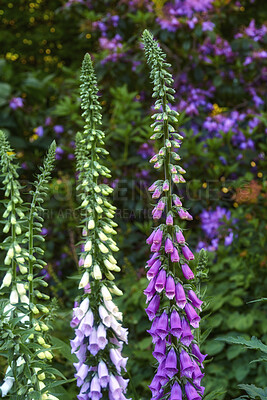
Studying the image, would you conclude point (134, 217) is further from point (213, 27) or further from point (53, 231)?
point (213, 27)

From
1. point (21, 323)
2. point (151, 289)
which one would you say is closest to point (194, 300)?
point (151, 289)

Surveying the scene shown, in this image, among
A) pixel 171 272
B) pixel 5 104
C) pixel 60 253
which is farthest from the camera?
pixel 5 104

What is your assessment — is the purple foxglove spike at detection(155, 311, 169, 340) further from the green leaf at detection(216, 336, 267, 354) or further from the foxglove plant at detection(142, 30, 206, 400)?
the green leaf at detection(216, 336, 267, 354)

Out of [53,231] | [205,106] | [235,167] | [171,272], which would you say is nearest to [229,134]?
[235,167]

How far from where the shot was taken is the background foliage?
3943 millimetres

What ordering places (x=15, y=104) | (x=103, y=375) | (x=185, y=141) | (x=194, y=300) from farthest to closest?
(x=15, y=104) < (x=185, y=141) < (x=194, y=300) < (x=103, y=375)

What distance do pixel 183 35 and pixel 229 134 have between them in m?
1.56

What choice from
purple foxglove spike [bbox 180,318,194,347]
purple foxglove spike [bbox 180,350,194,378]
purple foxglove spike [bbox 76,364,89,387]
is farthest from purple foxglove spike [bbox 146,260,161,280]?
purple foxglove spike [bbox 76,364,89,387]

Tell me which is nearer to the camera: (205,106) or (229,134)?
(229,134)

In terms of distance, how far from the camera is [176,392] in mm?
1860

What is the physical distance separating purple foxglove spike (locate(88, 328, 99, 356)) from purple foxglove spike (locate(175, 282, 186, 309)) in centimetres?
35

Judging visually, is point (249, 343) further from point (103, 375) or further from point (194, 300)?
point (103, 375)

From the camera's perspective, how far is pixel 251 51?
5875 mm

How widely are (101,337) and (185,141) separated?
3452mm
